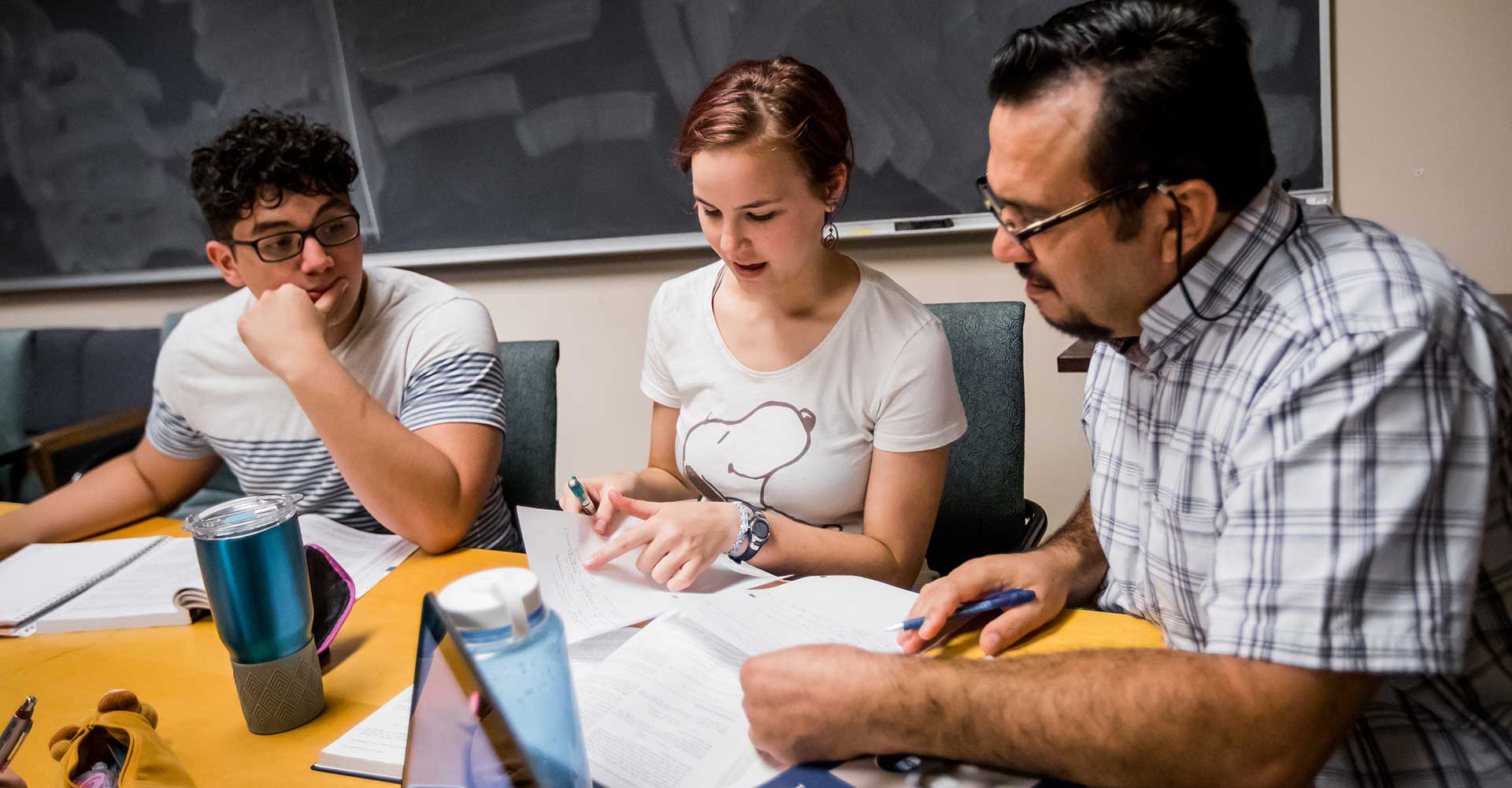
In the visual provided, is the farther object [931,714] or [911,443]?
[911,443]

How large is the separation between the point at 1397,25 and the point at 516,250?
6.88 ft

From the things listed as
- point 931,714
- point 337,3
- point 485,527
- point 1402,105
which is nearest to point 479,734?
point 931,714

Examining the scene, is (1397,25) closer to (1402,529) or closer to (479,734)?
(1402,529)

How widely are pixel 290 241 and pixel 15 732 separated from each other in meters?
0.83

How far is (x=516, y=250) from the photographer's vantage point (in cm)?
262

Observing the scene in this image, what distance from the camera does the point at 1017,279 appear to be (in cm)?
221

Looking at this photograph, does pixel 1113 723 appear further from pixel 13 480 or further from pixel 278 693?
pixel 13 480

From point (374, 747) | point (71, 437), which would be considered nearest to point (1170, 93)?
point (374, 747)

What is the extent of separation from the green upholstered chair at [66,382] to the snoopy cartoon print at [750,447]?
6.69 ft

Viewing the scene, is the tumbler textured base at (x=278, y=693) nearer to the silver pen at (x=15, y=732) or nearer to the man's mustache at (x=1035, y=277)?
the silver pen at (x=15, y=732)

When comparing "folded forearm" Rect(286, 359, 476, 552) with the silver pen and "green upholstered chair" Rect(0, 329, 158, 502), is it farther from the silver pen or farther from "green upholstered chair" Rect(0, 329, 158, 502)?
"green upholstered chair" Rect(0, 329, 158, 502)

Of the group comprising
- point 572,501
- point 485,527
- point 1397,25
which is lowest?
point 485,527

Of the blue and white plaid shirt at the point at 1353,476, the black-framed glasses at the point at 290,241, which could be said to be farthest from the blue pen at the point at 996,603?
the black-framed glasses at the point at 290,241

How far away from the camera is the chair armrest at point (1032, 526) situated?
156 cm
